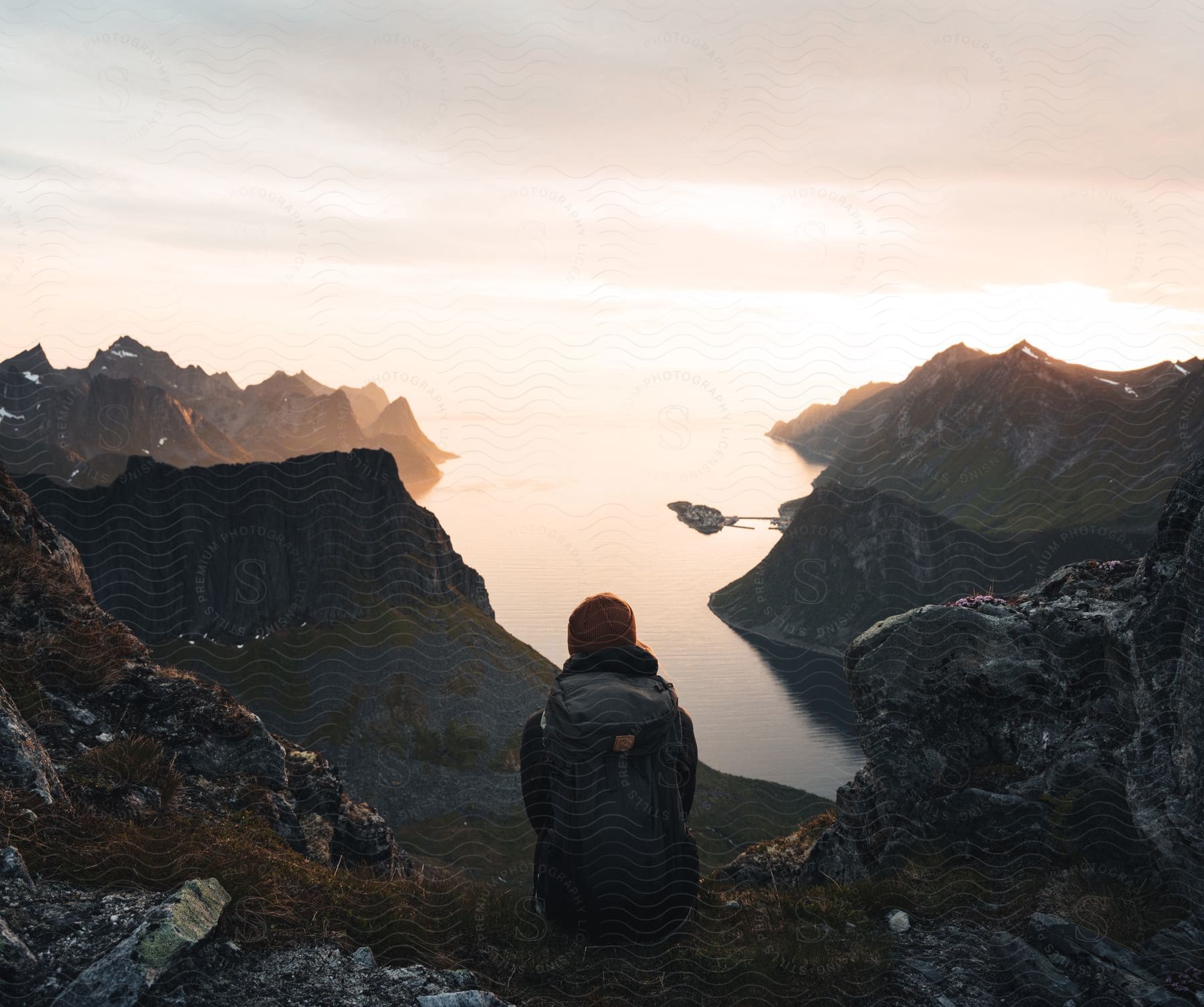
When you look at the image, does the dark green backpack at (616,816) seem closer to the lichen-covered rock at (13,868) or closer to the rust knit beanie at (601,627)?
the rust knit beanie at (601,627)

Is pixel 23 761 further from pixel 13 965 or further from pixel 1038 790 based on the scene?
pixel 1038 790

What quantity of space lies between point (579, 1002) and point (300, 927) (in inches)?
114

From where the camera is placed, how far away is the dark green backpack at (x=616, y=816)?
28.8ft

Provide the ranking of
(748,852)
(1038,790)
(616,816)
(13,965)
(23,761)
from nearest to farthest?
(13,965)
(23,761)
(616,816)
(1038,790)
(748,852)

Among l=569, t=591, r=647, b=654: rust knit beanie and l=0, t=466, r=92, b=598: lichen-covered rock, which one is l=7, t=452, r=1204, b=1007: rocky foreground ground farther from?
l=569, t=591, r=647, b=654: rust knit beanie

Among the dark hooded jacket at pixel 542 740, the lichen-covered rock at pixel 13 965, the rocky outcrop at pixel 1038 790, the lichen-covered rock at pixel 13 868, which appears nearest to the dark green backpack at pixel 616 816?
the dark hooded jacket at pixel 542 740

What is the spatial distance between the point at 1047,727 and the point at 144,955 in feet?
44.9

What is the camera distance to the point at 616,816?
8.73m

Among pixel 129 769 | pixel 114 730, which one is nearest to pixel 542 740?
pixel 129 769

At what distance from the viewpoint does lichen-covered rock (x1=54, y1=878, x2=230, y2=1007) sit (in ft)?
19.8

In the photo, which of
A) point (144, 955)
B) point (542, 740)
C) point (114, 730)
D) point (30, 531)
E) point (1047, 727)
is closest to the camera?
point (144, 955)

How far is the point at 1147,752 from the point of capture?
11.1 meters

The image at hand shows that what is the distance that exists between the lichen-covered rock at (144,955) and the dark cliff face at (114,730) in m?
2.73

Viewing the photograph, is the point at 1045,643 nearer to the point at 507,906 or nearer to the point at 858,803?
the point at 858,803
